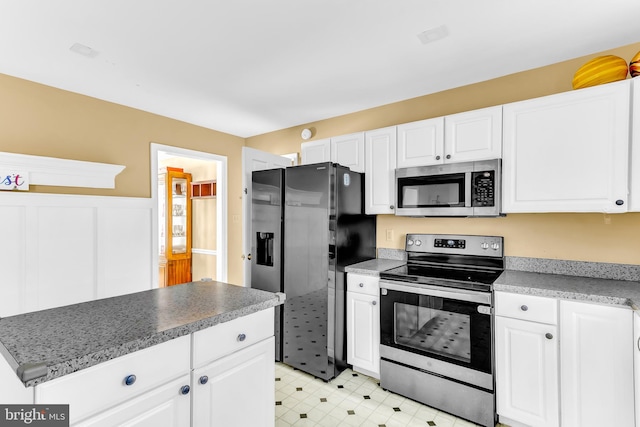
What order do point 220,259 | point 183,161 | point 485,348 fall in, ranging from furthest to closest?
point 183,161
point 220,259
point 485,348

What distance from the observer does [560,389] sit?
1.85 meters

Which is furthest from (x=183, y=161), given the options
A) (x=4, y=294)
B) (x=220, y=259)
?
(x=4, y=294)

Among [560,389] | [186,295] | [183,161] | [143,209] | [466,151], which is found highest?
[183,161]

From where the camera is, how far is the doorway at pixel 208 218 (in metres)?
4.37

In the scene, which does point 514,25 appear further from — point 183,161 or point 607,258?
point 183,161

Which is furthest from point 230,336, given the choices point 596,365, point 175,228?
point 175,228

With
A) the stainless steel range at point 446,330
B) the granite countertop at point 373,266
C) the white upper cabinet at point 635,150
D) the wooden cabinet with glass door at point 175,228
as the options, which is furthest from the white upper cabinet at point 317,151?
the wooden cabinet with glass door at point 175,228

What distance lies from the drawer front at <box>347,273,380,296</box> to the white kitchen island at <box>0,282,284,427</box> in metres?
1.12

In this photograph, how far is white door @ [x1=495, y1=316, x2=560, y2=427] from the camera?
1.87 metres

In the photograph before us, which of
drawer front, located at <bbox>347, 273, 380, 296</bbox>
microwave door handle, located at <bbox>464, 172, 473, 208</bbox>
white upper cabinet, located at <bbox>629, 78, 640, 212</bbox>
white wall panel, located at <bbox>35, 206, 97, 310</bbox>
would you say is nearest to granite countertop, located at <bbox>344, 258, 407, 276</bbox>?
drawer front, located at <bbox>347, 273, 380, 296</bbox>

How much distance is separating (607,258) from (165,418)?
9.34 ft

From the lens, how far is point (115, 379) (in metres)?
1.04

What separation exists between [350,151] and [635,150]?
202cm

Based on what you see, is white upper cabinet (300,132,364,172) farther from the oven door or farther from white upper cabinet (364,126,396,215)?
the oven door
